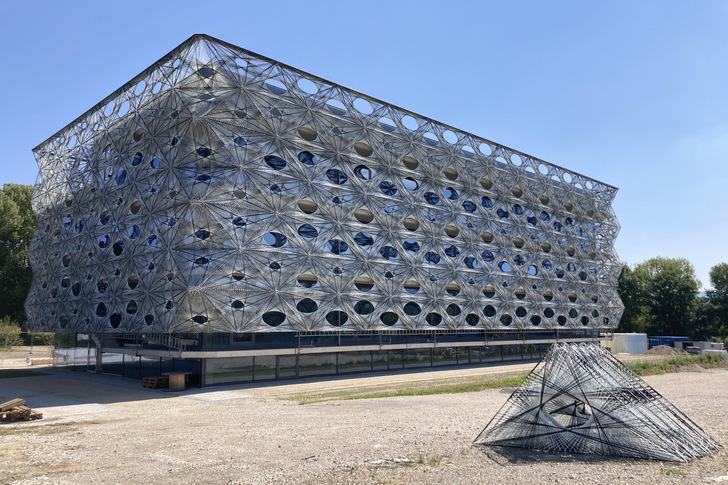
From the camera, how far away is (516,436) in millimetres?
13664

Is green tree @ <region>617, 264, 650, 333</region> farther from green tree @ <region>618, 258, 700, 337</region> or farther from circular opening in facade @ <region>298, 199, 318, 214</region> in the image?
circular opening in facade @ <region>298, 199, 318, 214</region>

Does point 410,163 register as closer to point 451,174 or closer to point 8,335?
point 451,174

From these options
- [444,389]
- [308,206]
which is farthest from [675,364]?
[308,206]

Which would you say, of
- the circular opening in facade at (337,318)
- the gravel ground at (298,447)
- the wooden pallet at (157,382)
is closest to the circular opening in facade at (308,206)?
the circular opening in facade at (337,318)

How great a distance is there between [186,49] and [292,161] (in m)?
9.58

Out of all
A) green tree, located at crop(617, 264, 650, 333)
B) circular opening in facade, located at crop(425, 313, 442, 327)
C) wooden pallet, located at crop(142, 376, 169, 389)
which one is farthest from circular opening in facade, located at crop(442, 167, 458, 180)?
green tree, located at crop(617, 264, 650, 333)

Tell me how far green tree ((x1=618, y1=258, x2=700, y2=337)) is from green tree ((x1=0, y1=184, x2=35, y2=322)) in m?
88.0

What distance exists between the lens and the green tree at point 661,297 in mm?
78125

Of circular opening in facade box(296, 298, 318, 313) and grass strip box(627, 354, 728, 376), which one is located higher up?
circular opening in facade box(296, 298, 318, 313)

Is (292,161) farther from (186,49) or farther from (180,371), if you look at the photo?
(180,371)

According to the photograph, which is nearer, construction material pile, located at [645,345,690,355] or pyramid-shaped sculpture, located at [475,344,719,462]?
pyramid-shaped sculpture, located at [475,344,719,462]

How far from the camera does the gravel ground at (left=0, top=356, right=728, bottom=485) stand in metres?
11.0

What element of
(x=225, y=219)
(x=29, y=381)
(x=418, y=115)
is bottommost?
(x=29, y=381)

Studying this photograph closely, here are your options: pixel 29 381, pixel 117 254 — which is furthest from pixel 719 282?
pixel 29 381
